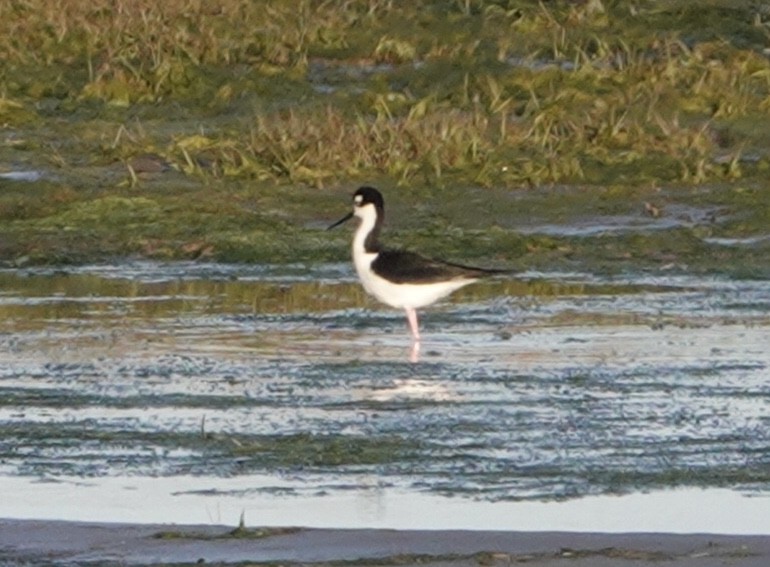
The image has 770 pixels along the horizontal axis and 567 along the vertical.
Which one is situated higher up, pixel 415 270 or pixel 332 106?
pixel 332 106

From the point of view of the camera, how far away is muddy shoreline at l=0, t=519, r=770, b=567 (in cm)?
718

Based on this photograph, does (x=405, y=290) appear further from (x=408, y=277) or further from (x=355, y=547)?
(x=355, y=547)

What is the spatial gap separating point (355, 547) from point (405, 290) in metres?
5.36

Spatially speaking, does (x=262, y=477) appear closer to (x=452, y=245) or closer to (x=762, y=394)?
(x=762, y=394)

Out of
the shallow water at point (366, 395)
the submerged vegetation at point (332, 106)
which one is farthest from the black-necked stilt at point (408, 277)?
the submerged vegetation at point (332, 106)

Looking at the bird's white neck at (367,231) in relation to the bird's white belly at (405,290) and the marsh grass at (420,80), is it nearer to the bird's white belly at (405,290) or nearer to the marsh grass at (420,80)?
the bird's white belly at (405,290)

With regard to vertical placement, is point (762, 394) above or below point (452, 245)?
below

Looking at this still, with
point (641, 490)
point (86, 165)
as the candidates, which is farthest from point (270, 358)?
point (86, 165)

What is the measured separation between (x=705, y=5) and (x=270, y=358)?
11.7 metres

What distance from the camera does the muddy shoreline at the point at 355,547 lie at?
718cm

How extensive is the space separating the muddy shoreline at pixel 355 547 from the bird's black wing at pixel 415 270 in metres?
5.17

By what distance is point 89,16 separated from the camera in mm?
21422

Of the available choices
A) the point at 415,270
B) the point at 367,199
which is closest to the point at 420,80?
the point at 367,199

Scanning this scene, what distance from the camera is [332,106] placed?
62.4 feet
